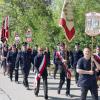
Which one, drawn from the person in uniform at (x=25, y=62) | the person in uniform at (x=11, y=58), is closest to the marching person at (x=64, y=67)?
the person in uniform at (x=25, y=62)

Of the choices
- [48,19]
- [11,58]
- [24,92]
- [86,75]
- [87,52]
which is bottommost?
[24,92]

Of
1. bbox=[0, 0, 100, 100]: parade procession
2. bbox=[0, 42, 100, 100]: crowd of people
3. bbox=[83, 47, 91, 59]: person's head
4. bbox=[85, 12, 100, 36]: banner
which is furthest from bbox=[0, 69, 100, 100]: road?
bbox=[83, 47, 91, 59]: person's head

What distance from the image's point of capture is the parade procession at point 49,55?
560 inches

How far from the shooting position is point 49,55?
75.1ft

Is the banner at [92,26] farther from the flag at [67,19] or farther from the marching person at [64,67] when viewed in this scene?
the flag at [67,19]

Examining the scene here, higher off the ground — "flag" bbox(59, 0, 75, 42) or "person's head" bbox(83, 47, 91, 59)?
"flag" bbox(59, 0, 75, 42)

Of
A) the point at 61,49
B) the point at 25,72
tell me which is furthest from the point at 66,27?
the point at 25,72

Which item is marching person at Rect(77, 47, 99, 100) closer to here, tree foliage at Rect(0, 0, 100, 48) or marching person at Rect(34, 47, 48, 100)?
marching person at Rect(34, 47, 48, 100)

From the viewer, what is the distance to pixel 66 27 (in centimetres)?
1819

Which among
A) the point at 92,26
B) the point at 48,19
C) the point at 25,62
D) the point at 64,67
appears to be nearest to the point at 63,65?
the point at 64,67

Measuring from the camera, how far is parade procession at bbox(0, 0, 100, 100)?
14.2 meters

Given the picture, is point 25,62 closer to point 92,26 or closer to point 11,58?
point 11,58

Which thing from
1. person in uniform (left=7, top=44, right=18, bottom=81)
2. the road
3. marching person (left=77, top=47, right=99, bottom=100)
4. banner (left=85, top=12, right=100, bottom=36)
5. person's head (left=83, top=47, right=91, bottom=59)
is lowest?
the road

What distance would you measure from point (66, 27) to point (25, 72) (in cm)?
264
